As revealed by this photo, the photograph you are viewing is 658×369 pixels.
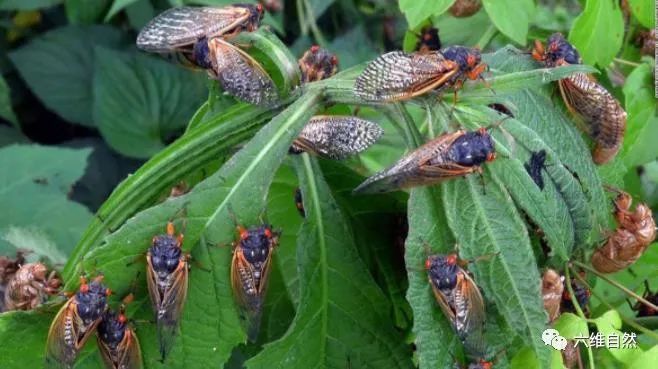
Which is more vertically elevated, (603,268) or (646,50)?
(646,50)

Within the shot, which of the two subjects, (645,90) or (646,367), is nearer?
(646,367)

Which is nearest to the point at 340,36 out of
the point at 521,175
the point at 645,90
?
the point at 645,90

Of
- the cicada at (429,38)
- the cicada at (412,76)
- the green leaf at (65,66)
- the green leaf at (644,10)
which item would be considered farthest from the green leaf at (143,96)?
the cicada at (412,76)

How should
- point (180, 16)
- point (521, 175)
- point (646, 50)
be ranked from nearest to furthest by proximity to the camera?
point (521, 175) < point (180, 16) < point (646, 50)

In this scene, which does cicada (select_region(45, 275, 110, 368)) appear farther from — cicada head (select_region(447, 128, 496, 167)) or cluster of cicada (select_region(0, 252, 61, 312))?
cicada head (select_region(447, 128, 496, 167))

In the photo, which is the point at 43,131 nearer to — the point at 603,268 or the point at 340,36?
the point at 340,36

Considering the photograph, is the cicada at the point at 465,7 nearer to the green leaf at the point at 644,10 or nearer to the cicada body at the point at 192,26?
the green leaf at the point at 644,10

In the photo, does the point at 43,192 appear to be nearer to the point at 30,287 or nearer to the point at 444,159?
the point at 30,287

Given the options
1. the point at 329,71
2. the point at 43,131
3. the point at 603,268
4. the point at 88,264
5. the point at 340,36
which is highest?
the point at 329,71
